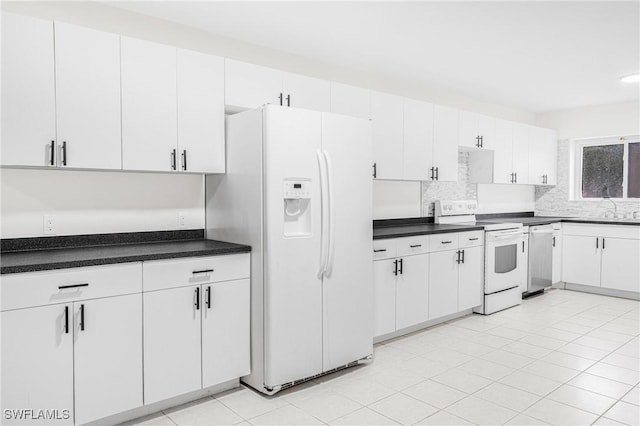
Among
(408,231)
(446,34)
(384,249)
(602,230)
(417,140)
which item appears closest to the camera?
(446,34)

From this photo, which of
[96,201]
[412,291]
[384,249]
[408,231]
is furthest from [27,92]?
[412,291]

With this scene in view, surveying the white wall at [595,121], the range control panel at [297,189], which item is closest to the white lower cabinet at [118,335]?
the range control panel at [297,189]

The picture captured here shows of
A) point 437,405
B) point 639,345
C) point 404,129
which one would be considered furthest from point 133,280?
point 639,345

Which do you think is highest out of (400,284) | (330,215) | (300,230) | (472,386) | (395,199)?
(395,199)

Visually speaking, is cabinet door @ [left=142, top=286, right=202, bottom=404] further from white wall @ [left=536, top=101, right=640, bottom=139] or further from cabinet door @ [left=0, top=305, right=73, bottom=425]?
white wall @ [left=536, top=101, right=640, bottom=139]

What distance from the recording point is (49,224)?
9.21 feet

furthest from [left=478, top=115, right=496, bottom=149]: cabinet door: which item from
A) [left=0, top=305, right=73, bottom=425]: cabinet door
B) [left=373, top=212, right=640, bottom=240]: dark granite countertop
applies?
[left=0, top=305, right=73, bottom=425]: cabinet door

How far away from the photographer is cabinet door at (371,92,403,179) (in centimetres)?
418

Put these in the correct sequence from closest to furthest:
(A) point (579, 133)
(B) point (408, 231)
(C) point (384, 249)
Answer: (C) point (384, 249)
(B) point (408, 231)
(A) point (579, 133)

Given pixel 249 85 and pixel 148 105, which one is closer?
pixel 148 105

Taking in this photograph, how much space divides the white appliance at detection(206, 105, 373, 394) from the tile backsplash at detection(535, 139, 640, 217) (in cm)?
449

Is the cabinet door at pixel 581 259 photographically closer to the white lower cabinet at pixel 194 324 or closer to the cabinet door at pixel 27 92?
the white lower cabinet at pixel 194 324

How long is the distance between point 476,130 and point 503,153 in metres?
0.68

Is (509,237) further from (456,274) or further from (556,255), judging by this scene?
(556,255)
